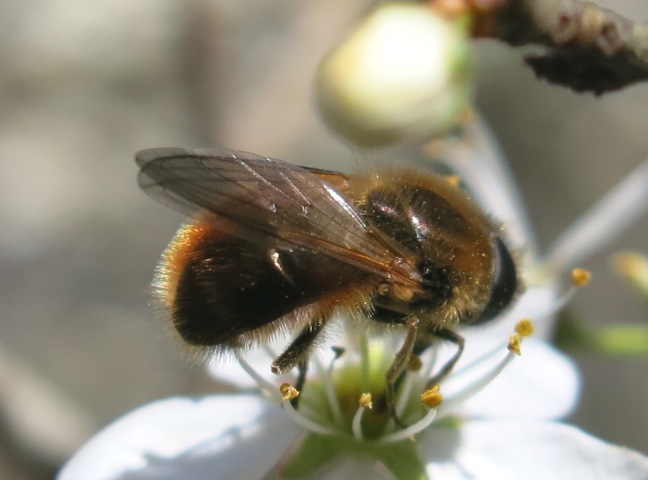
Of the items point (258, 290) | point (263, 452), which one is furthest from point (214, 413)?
point (258, 290)

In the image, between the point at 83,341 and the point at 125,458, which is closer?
the point at 125,458

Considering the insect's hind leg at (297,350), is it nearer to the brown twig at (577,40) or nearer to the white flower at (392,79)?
the white flower at (392,79)

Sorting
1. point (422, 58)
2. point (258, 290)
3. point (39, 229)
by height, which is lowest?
point (39, 229)

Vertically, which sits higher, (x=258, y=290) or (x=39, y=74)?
(x=258, y=290)

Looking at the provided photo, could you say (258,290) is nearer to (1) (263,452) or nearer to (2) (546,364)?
(1) (263,452)

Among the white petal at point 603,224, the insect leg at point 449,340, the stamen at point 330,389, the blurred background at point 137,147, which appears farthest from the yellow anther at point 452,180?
the blurred background at point 137,147

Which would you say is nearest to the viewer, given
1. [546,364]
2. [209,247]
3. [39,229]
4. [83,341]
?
[209,247]

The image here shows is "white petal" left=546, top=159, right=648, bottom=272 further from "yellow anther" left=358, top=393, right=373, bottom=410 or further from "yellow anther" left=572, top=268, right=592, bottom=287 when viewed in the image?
"yellow anther" left=358, top=393, right=373, bottom=410
